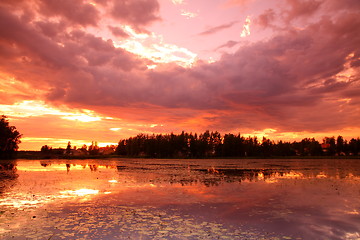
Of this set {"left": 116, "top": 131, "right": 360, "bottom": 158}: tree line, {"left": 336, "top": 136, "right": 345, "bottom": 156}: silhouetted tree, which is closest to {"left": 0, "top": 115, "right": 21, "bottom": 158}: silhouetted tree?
{"left": 116, "top": 131, "right": 360, "bottom": 158}: tree line

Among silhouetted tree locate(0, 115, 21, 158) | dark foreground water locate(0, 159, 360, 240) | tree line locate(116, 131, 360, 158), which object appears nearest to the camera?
dark foreground water locate(0, 159, 360, 240)

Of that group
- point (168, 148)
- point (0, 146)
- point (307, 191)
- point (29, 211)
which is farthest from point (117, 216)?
point (168, 148)

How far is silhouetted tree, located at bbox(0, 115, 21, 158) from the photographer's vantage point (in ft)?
330

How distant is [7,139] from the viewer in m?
103

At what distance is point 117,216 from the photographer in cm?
1545

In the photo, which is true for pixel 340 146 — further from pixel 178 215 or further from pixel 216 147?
pixel 178 215

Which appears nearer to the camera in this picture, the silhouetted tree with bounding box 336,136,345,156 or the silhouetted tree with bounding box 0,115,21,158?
the silhouetted tree with bounding box 0,115,21,158

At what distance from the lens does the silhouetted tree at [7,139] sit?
101 metres

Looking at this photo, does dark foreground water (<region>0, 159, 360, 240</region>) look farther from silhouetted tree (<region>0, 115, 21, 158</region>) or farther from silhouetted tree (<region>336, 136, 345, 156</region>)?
silhouetted tree (<region>336, 136, 345, 156</region>)

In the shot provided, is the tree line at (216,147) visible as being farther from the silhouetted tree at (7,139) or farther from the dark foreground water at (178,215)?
the dark foreground water at (178,215)

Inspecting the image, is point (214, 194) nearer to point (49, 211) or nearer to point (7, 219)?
point (49, 211)

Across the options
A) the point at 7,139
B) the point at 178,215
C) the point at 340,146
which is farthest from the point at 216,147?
the point at 178,215

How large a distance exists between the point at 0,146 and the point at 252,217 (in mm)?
115037

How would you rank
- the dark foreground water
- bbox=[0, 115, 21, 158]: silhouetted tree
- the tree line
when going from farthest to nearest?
the tree line, bbox=[0, 115, 21, 158]: silhouetted tree, the dark foreground water
